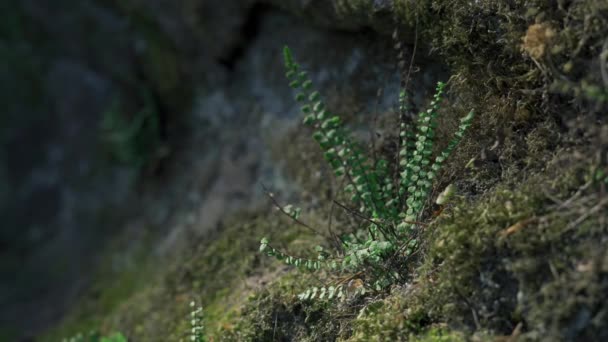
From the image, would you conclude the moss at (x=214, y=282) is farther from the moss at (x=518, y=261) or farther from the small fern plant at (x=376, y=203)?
the moss at (x=518, y=261)

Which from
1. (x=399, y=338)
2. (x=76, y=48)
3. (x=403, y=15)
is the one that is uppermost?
(x=76, y=48)

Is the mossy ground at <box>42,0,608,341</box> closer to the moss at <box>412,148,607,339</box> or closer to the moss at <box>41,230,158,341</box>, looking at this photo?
the moss at <box>412,148,607,339</box>

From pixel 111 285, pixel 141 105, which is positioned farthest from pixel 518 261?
pixel 141 105

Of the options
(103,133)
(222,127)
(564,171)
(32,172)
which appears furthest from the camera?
(32,172)

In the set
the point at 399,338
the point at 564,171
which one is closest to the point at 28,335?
the point at 399,338

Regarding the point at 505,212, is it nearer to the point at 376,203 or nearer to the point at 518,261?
the point at 518,261

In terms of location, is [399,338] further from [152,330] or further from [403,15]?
[152,330]
